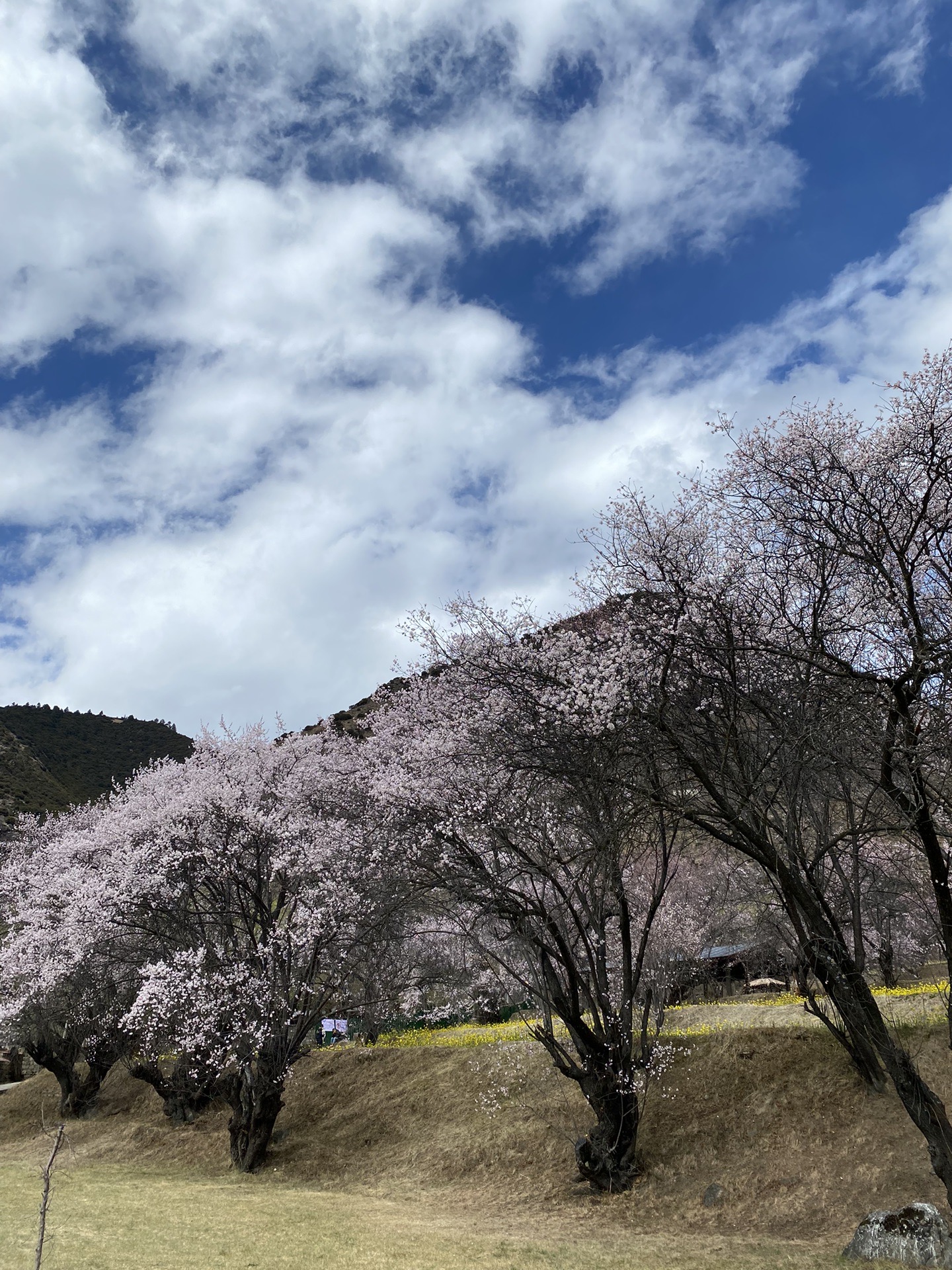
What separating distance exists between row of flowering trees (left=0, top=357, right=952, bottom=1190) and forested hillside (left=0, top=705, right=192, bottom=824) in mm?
32487

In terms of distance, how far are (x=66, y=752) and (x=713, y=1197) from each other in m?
72.1

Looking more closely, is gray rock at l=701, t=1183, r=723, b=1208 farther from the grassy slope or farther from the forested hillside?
the forested hillside

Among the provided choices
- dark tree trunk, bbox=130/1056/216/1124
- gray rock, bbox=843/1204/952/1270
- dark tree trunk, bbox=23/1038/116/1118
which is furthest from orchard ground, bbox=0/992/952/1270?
dark tree trunk, bbox=23/1038/116/1118

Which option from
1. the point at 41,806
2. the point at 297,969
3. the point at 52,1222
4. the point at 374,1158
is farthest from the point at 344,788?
the point at 41,806

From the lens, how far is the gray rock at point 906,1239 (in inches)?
310

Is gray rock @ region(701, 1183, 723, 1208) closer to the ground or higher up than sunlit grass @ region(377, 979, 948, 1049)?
closer to the ground

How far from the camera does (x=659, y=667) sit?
32.1ft

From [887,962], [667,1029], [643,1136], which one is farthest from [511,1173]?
[887,962]

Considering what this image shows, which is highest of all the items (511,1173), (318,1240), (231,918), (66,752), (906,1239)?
(66,752)

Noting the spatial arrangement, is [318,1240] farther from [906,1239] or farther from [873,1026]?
[873,1026]

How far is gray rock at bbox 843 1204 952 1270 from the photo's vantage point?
7883 mm

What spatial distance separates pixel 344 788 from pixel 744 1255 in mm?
11316

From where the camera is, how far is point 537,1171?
13367mm

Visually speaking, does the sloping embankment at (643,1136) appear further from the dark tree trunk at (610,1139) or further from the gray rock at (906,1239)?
the gray rock at (906,1239)
